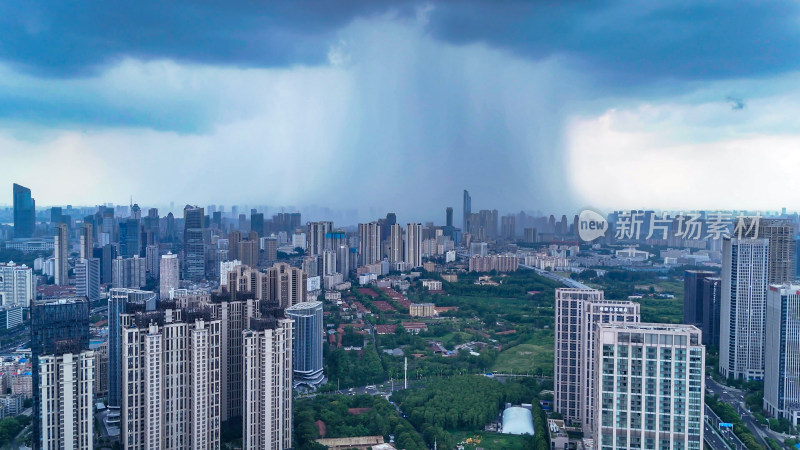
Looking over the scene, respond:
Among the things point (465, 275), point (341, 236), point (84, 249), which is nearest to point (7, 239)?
point (84, 249)

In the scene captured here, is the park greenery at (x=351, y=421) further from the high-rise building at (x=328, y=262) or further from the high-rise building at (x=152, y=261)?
the high-rise building at (x=328, y=262)

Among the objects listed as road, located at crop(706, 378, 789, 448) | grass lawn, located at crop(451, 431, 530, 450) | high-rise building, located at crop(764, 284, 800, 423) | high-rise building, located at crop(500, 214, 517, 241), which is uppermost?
high-rise building, located at crop(500, 214, 517, 241)

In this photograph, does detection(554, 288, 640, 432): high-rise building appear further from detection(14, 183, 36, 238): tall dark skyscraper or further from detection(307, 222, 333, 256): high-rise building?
detection(307, 222, 333, 256): high-rise building

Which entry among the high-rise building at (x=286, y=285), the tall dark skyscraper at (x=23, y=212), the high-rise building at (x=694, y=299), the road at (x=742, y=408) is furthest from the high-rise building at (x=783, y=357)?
the tall dark skyscraper at (x=23, y=212)

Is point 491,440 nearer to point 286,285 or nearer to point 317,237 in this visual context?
point 286,285

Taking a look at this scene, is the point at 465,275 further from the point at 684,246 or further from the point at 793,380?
the point at 793,380

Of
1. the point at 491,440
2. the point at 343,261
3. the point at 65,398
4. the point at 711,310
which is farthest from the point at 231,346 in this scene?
the point at 343,261

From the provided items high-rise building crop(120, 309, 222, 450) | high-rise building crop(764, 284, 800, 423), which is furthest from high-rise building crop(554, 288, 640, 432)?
high-rise building crop(120, 309, 222, 450)
